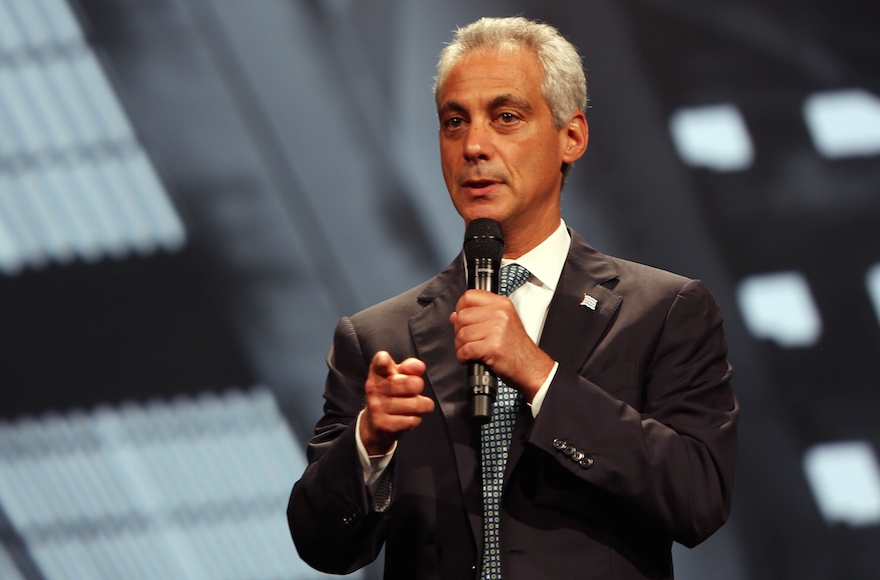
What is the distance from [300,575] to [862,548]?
160 centimetres

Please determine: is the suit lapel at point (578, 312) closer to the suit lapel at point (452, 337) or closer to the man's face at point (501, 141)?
the suit lapel at point (452, 337)

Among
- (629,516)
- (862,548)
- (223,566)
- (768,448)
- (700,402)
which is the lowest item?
(862,548)

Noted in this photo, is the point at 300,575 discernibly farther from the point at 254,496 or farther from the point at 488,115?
the point at 488,115

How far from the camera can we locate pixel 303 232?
2.92m

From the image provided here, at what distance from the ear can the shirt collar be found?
6.9 inches

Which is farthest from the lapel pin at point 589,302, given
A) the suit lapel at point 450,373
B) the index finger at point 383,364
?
the index finger at point 383,364

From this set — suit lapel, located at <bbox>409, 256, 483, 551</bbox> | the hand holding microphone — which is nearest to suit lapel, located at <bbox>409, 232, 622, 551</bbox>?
suit lapel, located at <bbox>409, 256, 483, 551</bbox>

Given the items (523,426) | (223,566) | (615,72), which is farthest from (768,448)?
(223,566)

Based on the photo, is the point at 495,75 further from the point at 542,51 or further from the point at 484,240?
the point at 484,240

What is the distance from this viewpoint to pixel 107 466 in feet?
9.77

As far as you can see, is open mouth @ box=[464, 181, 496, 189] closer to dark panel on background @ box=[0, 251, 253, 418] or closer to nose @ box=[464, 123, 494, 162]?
nose @ box=[464, 123, 494, 162]

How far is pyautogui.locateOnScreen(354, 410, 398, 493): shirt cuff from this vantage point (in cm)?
156

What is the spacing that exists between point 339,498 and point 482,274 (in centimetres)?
44

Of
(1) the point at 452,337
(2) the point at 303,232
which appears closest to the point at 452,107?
(1) the point at 452,337
